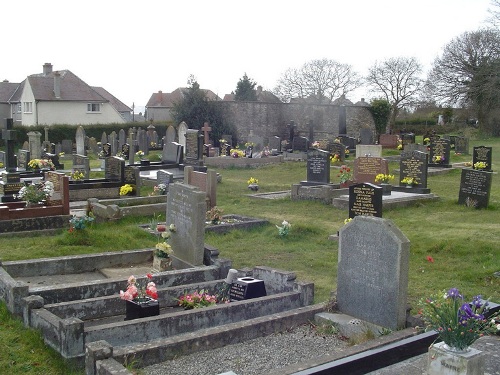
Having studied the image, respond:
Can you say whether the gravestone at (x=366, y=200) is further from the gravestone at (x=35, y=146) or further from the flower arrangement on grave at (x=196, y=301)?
the gravestone at (x=35, y=146)

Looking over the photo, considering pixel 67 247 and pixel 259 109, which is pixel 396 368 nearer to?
pixel 67 247

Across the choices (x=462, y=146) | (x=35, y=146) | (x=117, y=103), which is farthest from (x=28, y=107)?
(x=462, y=146)

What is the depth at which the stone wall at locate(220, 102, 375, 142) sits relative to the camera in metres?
44.1

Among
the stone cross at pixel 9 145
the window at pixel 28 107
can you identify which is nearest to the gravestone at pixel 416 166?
the stone cross at pixel 9 145

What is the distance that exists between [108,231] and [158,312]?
569cm

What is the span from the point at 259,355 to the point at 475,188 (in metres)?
11.6

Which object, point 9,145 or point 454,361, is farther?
point 9,145

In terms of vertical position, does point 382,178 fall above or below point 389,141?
below

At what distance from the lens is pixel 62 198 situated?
14.6m

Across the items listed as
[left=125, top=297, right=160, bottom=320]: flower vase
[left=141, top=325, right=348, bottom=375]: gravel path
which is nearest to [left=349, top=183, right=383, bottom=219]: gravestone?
[left=141, top=325, right=348, bottom=375]: gravel path

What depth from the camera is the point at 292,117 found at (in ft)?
152

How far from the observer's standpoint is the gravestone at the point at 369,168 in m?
19.1

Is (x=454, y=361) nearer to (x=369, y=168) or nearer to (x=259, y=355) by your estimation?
(x=259, y=355)

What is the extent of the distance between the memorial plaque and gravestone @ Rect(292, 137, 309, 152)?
23828 millimetres
